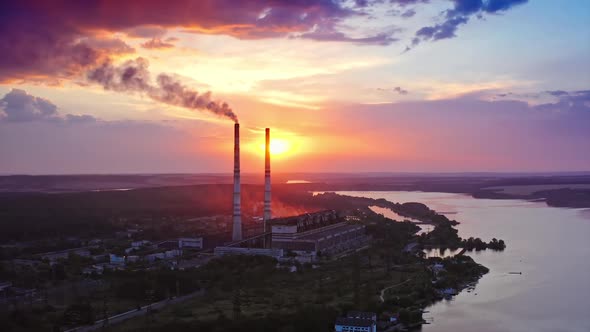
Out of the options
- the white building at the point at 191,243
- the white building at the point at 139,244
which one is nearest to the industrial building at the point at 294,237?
the white building at the point at 191,243

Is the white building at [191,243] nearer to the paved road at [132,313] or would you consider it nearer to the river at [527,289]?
the paved road at [132,313]

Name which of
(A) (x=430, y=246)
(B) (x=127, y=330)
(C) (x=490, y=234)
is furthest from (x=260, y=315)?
(C) (x=490, y=234)

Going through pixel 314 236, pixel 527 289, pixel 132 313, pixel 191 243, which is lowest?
pixel 527 289

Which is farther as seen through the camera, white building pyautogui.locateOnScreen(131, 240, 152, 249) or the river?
white building pyautogui.locateOnScreen(131, 240, 152, 249)

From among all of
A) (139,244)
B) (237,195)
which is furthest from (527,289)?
(139,244)

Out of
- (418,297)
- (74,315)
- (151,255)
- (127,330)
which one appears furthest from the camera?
(151,255)

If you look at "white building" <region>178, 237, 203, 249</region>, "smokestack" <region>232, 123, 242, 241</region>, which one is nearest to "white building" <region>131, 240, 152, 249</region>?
"white building" <region>178, 237, 203, 249</region>

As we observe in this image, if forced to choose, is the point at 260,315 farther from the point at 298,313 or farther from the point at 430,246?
the point at 430,246

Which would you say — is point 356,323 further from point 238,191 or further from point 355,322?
point 238,191

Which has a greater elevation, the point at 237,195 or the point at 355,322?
the point at 237,195

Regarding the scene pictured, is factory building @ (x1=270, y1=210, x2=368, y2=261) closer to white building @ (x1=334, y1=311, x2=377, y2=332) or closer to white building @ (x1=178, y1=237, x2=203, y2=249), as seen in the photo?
white building @ (x1=178, y1=237, x2=203, y2=249)

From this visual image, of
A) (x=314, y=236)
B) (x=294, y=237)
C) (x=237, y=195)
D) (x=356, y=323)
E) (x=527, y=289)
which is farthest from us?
(x=237, y=195)
